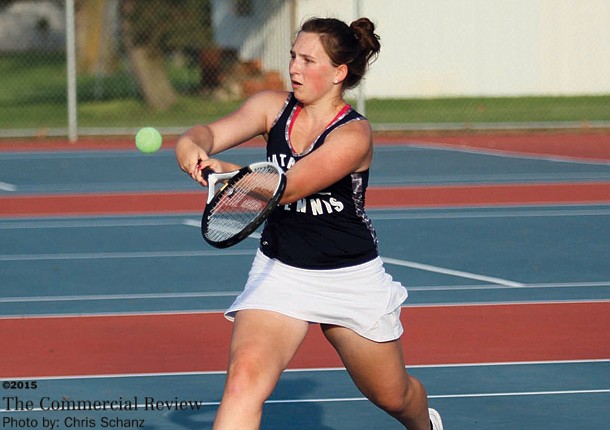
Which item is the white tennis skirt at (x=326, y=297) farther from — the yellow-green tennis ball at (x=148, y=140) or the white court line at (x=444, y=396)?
the white court line at (x=444, y=396)

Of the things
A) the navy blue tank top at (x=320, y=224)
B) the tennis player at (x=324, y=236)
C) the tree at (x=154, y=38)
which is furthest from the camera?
the tree at (x=154, y=38)

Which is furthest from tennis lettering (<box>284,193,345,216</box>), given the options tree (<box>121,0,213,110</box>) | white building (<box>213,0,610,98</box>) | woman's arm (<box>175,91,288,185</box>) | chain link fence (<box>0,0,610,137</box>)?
white building (<box>213,0,610,98</box>)

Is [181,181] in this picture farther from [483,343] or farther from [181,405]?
[181,405]

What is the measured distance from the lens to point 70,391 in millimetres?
6980

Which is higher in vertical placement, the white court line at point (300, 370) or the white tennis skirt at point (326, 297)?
the white tennis skirt at point (326, 297)

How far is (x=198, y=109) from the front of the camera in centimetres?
2727

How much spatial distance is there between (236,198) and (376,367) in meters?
0.87

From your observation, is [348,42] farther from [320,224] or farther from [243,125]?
[320,224]

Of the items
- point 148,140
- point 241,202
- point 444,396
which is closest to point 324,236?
point 241,202

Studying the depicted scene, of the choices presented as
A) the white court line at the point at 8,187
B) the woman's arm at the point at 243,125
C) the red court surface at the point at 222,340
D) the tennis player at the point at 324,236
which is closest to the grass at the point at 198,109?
the white court line at the point at 8,187

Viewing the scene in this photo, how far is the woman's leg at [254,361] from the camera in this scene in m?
4.77

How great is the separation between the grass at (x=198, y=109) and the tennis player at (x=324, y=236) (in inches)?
691

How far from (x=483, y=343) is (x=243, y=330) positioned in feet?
10.9

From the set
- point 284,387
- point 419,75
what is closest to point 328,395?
point 284,387
